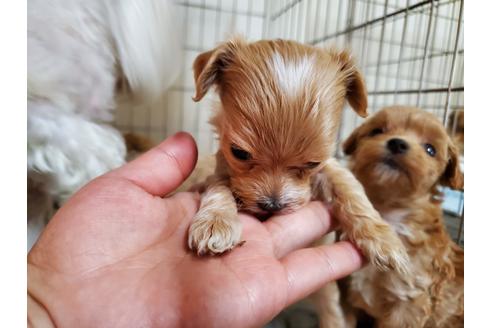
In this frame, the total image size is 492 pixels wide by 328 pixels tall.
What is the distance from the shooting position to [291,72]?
1014 mm

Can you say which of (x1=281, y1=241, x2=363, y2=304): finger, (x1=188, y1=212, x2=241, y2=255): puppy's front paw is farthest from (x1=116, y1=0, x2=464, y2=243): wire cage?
(x1=188, y1=212, x2=241, y2=255): puppy's front paw

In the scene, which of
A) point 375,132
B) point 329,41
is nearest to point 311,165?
point 375,132

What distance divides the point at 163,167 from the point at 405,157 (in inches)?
32.0

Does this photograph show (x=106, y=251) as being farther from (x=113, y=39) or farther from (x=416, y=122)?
(x=416, y=122)

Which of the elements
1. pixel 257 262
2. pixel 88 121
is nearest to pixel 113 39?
pixel 88 121

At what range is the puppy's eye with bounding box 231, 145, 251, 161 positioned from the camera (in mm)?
1030

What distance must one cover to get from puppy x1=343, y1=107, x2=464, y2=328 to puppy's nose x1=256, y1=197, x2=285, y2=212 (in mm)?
529

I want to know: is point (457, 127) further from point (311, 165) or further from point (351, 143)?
point (311, 165)

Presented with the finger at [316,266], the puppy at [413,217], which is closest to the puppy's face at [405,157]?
the puppy at [413,217]

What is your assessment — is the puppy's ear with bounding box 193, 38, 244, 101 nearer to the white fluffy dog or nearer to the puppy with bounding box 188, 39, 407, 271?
the puppy with bounding box 188, 39, 407, 271

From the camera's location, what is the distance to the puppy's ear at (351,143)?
1.62m

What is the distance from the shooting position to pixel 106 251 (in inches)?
37.2

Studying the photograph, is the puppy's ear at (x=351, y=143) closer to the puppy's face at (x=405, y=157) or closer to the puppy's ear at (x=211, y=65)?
the puppy's face at (x=405, y=157)
